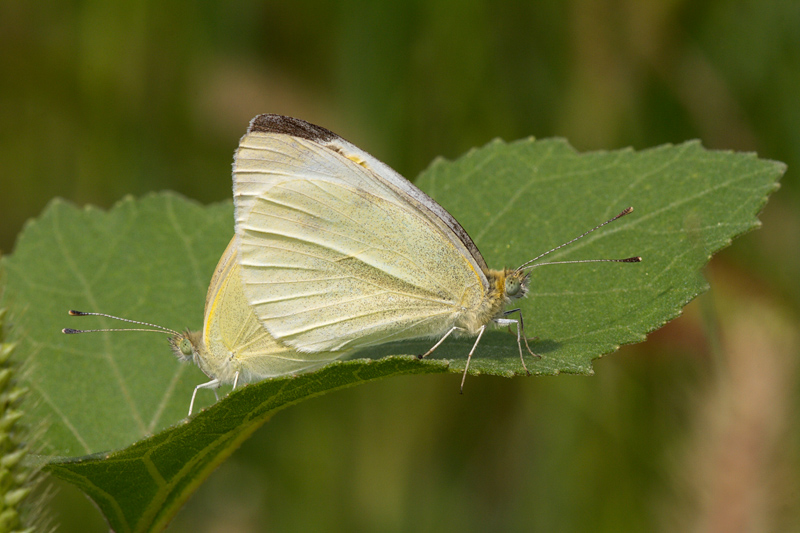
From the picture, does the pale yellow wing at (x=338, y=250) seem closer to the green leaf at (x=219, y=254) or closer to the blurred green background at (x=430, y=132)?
the green leaf at (x=219, y=254)

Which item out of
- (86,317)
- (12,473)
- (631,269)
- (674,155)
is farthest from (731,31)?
(12,473)

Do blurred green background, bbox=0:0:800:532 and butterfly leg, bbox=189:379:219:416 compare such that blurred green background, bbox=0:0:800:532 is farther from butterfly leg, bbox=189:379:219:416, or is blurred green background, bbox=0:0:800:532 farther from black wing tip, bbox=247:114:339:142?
black wing tip, bbox=247:114:339:142

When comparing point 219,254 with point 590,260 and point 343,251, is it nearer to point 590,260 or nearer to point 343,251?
A: point 343,251

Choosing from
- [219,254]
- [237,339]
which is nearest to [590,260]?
[237,339]

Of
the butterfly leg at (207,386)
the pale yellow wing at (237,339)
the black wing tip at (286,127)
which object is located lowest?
the butterfly leg at (207,386)

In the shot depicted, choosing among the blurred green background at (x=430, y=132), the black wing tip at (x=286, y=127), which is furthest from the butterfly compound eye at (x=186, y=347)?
the blurred green background at (x=430, y=132)

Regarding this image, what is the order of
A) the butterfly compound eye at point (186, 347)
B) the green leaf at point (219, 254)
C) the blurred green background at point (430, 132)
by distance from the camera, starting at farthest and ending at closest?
the blurred green background at point (430, 132) → the butterfly compound eye at point (186, 347) → the green leaf at point (219, 254)

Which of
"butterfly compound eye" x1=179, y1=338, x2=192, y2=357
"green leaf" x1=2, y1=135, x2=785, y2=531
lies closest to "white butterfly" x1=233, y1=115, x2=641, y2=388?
"green leaf" x1=2, y1=135, x2=785, y2=531

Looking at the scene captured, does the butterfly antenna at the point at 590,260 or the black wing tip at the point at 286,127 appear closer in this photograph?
the butterfly antenna at the point at 590,260
